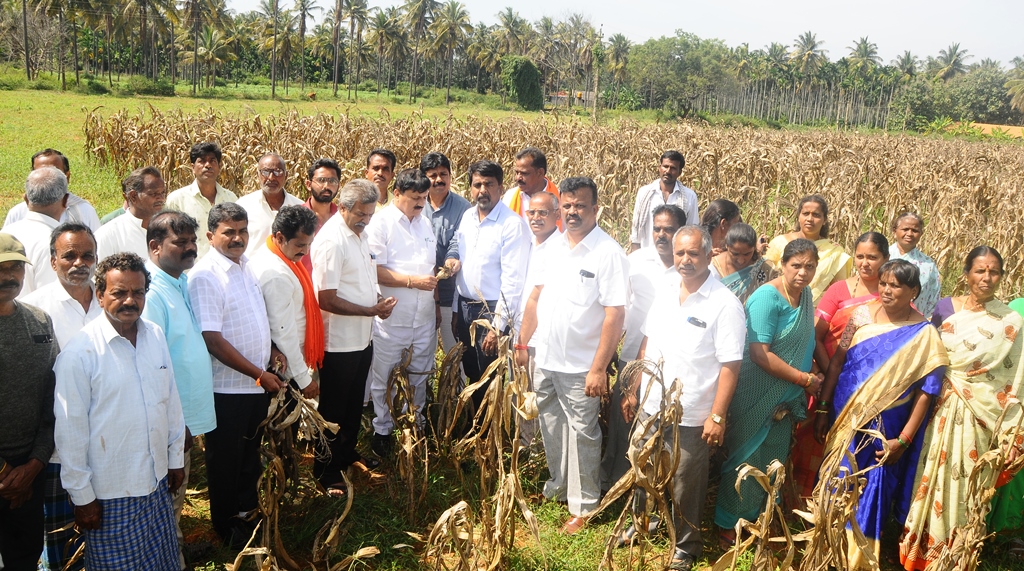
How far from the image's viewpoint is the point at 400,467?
3.96 m

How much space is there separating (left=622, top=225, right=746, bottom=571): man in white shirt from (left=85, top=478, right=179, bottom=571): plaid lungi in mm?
2186

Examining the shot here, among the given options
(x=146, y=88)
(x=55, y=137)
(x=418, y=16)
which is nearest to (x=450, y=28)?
(x=418, y=16)

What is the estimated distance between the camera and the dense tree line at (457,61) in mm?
49438

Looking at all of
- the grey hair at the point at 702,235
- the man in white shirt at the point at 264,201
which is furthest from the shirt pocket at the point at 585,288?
the man in white shirt at the point at 264,201

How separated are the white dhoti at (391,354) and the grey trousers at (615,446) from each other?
1.26m

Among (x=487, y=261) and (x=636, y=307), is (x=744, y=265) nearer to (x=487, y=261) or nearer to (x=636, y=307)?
(x=636, y=307)

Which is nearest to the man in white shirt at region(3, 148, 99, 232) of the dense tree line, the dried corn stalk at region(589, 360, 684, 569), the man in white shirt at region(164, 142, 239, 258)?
the man in white shirt at region(164, 142, 239, 258)

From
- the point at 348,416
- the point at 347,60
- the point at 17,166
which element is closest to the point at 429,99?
the point at 347,60

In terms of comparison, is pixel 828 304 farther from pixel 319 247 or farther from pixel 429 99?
pixel 429 99

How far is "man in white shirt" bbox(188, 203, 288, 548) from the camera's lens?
10.5 feet

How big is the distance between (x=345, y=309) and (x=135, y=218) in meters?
1.59

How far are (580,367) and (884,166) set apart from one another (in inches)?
468

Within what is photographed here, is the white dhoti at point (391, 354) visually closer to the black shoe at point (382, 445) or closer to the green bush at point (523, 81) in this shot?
the black shoe at point (382, 445)

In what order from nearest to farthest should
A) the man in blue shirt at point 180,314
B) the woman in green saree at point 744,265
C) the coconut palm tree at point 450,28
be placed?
the man in blue shirt at point 180,314 < the woman in green saree at point 744,265 < the coconut palm tree at point 450,28
